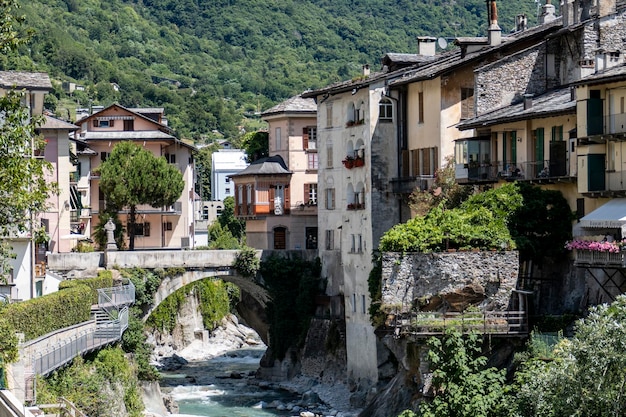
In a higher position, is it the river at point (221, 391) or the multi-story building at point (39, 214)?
the multi-story building at point (39, 214)

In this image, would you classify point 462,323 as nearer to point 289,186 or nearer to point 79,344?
point 79,344

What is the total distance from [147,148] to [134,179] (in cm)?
1461

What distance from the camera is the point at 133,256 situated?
90.4 metres

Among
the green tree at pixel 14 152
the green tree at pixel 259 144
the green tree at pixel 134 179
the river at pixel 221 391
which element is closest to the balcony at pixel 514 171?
the river at pixel 221 391

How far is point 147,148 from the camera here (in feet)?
388

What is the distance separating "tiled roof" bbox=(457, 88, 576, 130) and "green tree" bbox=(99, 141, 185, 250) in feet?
113

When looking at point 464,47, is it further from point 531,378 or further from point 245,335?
point 245,335

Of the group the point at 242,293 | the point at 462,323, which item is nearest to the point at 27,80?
the point at 462,323

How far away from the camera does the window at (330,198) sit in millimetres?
89812

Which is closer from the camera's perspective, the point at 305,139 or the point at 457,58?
the point at 457,58

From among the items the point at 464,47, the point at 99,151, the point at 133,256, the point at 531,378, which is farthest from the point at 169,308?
the point at 531,378

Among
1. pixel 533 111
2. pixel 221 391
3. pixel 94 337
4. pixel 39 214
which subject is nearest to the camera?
pixel 533 111

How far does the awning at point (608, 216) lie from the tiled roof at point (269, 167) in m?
43.6

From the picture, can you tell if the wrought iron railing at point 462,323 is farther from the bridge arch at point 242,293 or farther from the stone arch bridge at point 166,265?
the bridge arch at point 242,293
